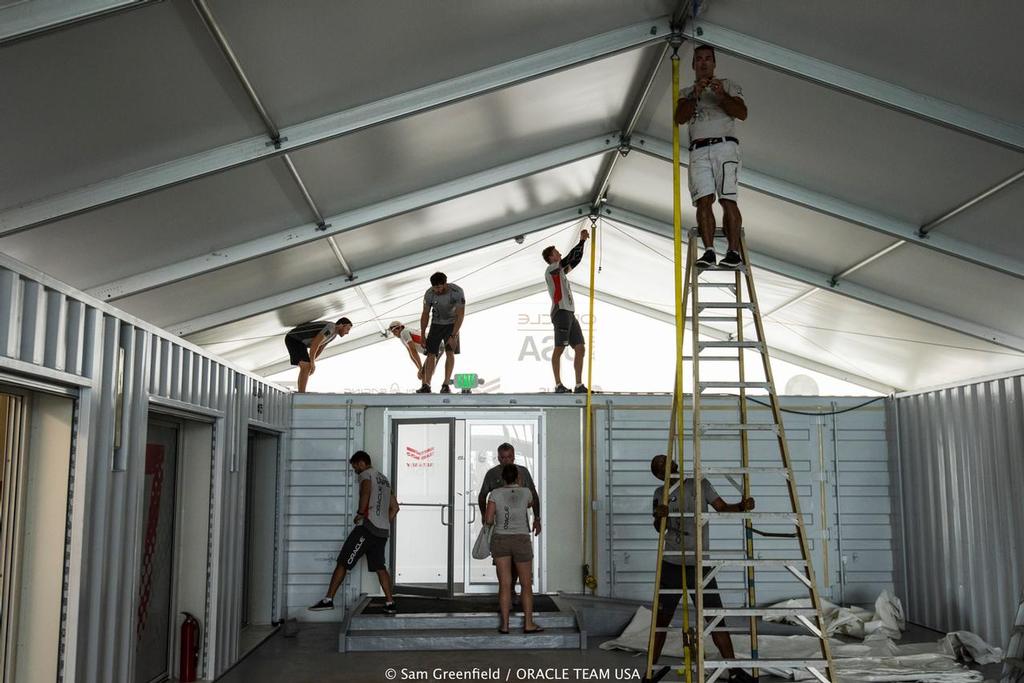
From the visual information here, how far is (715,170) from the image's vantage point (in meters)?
5.55

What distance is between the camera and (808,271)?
923 cm

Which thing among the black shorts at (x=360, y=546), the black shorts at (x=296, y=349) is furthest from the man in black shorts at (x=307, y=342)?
the black shorts at (x=360, y=546)

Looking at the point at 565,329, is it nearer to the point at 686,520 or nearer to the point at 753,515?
Result: the point at 686,520

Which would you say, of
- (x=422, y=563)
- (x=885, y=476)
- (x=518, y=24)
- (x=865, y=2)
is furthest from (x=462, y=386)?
(x=865, y=2)

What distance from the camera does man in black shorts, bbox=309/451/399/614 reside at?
28.7 feet

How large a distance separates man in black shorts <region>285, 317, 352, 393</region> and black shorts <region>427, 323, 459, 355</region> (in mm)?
1005

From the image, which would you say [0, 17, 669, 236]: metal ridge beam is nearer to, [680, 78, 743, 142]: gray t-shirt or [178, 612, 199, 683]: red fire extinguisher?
[680, 78, 743, 142]: gray t-shirt

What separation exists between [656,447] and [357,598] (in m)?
3.90

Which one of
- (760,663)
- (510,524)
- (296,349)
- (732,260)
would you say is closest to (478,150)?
(732,260)

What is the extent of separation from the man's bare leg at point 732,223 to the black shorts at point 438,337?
205 inches

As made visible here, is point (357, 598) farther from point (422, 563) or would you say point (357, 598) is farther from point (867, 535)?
point (867, 535)

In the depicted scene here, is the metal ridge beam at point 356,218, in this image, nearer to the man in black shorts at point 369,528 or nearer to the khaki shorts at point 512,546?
the man in black shorts at point 369,528

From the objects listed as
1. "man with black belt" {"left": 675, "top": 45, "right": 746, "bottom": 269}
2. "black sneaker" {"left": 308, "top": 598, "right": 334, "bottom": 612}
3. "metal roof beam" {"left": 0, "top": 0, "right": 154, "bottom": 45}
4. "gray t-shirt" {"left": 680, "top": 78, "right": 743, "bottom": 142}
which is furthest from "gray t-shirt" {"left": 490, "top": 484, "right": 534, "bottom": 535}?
"metal roof beam" {"left": 0, "top": 0, "right": 154, "bottom": 45}

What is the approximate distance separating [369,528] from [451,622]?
1.28 metres
